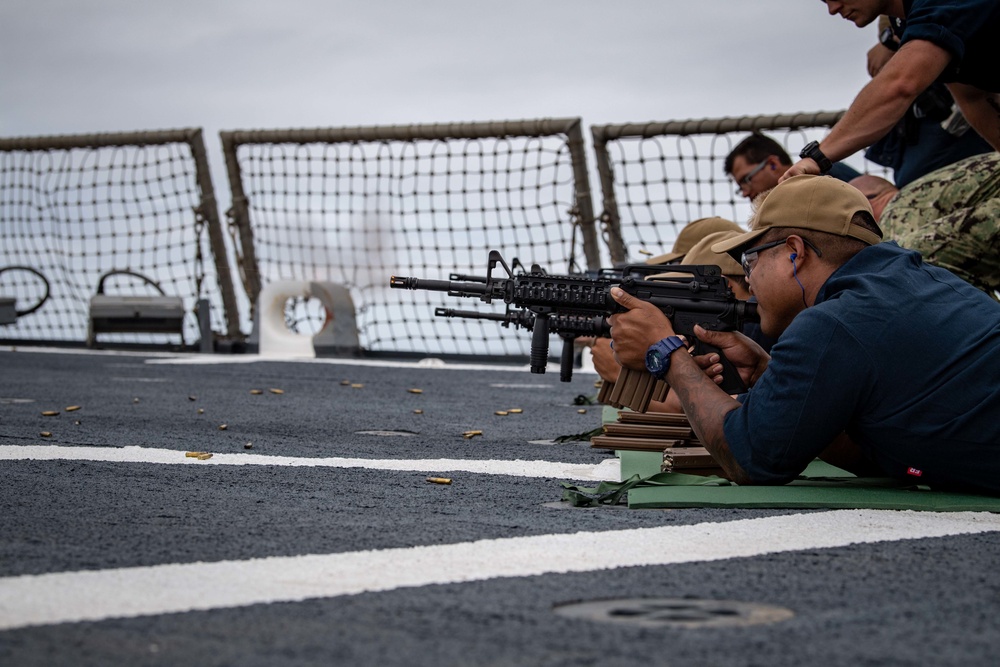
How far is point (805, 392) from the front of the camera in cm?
259

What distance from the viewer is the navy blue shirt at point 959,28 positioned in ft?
12.1

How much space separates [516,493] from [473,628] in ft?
4.37

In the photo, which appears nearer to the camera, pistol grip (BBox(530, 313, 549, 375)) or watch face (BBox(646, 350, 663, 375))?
watch face (BBox(646, 350, 663, 375))

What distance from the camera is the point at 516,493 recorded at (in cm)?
292

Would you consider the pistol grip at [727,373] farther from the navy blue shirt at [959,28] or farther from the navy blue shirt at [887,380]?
the navy blue shirt at [959,28]

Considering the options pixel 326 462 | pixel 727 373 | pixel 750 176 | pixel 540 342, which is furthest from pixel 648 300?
pixel 750 176

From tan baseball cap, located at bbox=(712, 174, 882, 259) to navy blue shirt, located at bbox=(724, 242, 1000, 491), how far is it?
121 mm

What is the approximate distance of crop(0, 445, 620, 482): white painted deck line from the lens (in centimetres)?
331

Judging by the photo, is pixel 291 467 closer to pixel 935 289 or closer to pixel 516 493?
pixel 516 493

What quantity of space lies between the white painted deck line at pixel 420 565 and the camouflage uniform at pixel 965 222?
192cm

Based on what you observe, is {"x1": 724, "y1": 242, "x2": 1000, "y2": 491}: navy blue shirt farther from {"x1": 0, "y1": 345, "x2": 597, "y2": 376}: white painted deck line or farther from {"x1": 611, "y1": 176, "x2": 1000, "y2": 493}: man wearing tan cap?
{"x1": 0, "y1": 345, "x2": 597, "y2": 376}: white painted deck line

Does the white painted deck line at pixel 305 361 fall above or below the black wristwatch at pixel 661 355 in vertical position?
below

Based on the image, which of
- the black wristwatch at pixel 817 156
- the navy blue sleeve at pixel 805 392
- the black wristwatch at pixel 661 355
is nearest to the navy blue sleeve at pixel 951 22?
the black wristwatch at pixel 817 156

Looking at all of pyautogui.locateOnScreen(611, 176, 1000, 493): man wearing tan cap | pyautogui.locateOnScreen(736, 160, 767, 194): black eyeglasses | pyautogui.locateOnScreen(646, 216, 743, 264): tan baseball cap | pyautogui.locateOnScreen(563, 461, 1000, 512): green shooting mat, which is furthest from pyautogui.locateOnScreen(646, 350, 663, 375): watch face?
pyautogui.locateOnScreen(736, 160, 767, 194): black eyeglasses
